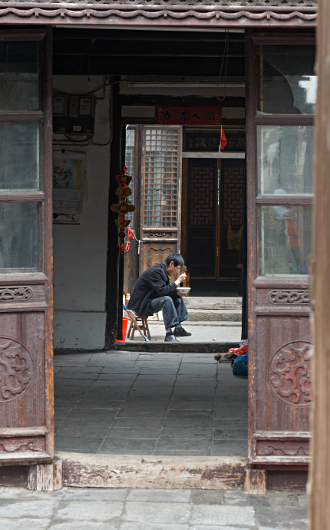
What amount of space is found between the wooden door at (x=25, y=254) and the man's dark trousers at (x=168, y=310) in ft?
17.5

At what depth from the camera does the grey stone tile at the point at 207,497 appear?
13.5ft

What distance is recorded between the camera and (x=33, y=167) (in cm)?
421

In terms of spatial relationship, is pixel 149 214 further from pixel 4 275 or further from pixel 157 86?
pixel 4 275

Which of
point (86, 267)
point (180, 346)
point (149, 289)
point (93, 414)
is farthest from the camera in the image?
point (149, 289)

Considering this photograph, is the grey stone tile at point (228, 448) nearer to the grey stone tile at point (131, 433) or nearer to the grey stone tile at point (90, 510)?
the grey stone tile at point (131, 433)

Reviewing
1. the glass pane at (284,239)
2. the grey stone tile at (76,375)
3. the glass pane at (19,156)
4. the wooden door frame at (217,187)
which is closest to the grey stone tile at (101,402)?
the grey stone tile at (76,375)

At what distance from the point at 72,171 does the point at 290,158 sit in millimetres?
4557

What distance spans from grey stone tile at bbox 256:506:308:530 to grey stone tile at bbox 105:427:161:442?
54.1 inches

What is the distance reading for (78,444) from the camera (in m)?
4.86

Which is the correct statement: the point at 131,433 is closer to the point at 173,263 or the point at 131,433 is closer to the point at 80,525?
the point at 80,525

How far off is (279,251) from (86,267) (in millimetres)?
4561

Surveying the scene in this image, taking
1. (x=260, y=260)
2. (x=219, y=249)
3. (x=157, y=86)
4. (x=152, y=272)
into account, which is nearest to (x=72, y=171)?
(x=157, y=86)

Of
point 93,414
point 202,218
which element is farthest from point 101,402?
point 202,218

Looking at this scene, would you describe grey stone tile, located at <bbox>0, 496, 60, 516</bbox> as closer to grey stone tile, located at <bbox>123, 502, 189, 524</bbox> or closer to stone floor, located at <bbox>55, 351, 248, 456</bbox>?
grey stone tile, located at <bbox>123, 502, 189, 524</bbox>
